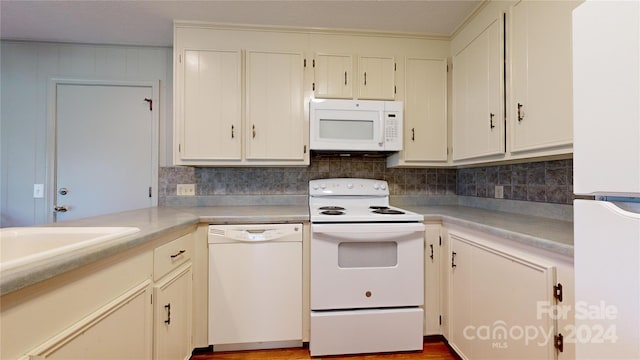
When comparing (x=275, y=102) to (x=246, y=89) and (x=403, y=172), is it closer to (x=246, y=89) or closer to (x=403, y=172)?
(x=246, y=89)

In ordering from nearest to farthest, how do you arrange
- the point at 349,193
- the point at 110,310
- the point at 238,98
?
the point at 110,310
the point at 238,98
the point at 349,193

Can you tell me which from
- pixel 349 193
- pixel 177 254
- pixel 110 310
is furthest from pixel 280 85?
pixel 110 310

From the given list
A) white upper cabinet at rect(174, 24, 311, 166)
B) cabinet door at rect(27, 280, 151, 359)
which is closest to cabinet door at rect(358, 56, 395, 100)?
white upper cabinet at rect(174, 24, 311, 166)

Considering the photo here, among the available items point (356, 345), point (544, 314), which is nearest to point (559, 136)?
point (544, 314)

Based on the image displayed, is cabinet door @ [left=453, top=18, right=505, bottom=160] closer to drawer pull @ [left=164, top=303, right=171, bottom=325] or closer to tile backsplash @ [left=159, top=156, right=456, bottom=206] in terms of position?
tile backsplash @ [left=159, top=156, right=456, bottom=206]

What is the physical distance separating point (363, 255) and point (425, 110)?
4.02 ft

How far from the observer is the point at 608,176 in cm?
61

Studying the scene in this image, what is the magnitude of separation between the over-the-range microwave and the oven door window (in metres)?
0.71

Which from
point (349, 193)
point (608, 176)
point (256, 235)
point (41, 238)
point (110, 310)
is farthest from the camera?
point (349, 193)

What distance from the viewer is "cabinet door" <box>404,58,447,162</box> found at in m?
2.12

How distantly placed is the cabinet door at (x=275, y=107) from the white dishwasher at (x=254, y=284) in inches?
23.9

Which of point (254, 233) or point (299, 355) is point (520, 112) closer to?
point (254, 233)

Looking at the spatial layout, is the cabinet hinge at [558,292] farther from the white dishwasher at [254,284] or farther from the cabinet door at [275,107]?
the cabinet door at [275,107]

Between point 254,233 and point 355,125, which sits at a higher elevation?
point 355,125
